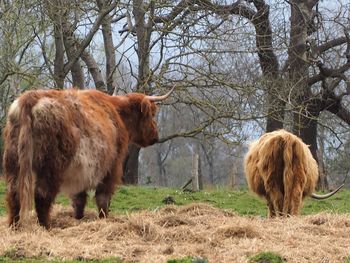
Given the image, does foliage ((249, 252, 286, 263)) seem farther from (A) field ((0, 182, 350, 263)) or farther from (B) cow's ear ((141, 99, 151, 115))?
(B) cow's ear ((141, 99, 151, 115))

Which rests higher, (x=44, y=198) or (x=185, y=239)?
(x=44, y=198)

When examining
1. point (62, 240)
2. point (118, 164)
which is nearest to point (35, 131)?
point (62, 240)

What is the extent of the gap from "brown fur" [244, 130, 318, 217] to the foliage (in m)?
3.62

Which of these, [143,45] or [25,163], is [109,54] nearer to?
[143,45]

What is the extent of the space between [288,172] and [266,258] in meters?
3.85

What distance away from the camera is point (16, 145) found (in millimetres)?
7125

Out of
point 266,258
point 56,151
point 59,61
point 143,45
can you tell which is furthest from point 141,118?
point 143,45

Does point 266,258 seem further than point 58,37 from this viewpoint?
No

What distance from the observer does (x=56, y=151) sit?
7.20 meters

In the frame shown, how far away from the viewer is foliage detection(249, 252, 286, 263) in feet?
17.7

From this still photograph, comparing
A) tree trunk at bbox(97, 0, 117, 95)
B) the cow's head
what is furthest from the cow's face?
tree trunk at bbox(97, 0, 117, 95)

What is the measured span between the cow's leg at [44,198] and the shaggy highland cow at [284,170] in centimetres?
335

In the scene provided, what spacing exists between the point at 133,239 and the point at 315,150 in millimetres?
16546

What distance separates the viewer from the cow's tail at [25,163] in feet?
22.5
